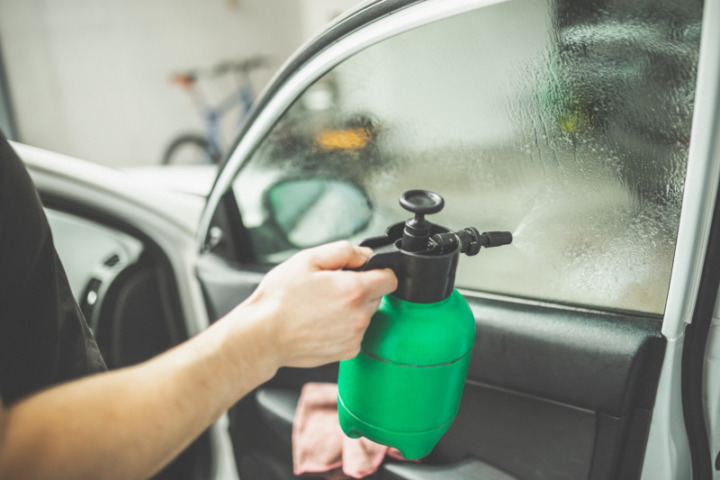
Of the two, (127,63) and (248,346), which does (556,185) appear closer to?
(248,346)

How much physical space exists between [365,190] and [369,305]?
624 millimetres

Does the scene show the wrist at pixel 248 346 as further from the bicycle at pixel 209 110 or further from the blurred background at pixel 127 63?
the bicycle at pixel 209 110

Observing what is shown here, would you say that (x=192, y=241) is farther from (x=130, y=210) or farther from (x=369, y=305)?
(x=369, y=305)

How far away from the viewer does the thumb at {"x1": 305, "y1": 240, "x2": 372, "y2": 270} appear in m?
0.74

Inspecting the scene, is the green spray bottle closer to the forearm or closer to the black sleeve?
the forearm


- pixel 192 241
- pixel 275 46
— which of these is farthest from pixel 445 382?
pixel 275 46

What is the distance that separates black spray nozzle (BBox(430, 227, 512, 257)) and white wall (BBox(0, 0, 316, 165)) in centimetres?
605

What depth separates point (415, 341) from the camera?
2.42 feet

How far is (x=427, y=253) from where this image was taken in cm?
73

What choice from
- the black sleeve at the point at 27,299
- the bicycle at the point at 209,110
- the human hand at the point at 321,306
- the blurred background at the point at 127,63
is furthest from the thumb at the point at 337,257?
the bicycle at the point at 209,110

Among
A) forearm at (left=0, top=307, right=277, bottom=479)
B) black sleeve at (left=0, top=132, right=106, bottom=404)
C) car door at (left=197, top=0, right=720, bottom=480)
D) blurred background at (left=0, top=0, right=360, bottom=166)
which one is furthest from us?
blurred background at (left=0, top=0, right=360, bottom=166)

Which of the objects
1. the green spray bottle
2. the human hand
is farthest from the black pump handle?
the human hand

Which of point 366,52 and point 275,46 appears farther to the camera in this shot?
point 275,46

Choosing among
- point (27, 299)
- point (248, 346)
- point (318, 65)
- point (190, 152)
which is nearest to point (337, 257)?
point (248, 346)
